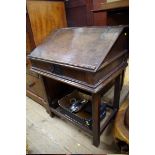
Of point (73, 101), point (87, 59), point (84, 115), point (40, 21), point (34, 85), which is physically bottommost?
point (84, 115)

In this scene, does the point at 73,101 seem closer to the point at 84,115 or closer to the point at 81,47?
the point at 84,115

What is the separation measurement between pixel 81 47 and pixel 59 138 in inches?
36.6

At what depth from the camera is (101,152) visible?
129cm

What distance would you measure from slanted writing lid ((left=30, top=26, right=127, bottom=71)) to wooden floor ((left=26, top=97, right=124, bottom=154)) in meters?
0.78

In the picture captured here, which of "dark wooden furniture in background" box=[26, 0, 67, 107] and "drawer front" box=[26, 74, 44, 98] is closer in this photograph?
"dark wooden furniture in background" box=[26, 0, 67, 107]

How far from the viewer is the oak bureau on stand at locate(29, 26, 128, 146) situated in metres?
0.93

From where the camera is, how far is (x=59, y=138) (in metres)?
1.47

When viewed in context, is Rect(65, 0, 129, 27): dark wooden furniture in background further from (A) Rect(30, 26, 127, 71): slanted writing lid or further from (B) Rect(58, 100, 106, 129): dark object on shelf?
(B) Rect(58, 100, 106, 129): dark object on shelf

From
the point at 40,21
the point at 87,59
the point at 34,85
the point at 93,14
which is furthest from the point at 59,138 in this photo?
the point at 93,14

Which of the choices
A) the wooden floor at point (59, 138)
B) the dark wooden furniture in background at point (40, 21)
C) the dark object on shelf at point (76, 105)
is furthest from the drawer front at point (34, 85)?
the dark object on shelf at point (76, 105)

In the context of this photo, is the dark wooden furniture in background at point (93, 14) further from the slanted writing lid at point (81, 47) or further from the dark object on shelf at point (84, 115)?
the dark object on shelf at point (84, 115)

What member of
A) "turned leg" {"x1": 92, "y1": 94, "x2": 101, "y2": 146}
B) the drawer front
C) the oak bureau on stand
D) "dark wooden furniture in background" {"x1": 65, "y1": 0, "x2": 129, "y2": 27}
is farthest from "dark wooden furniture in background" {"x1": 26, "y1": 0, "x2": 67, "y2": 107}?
"turned leg" {"x1": 92, "y1": 94, "x2": 101, "y2": 146}
